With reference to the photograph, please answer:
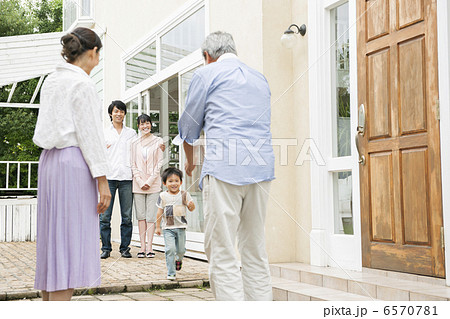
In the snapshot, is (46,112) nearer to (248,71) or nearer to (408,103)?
(248,71)

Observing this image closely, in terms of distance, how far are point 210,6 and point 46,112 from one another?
3.28m

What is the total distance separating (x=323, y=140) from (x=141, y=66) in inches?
142

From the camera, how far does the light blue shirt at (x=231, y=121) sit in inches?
90.8

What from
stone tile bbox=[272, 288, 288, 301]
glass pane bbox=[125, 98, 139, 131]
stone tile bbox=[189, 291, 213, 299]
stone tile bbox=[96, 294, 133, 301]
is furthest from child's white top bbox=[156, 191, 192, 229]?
glass pane bbox=[125, 98, 139, 131]

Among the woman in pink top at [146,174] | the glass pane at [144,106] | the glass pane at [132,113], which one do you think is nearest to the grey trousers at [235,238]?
the woman in pink top at [146,174]

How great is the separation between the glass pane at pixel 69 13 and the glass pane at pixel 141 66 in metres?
3.67

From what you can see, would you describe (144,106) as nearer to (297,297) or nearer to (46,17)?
(297,297)

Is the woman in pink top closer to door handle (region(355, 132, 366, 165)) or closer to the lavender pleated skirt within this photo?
door handle (region(355, 132, 366, 165))

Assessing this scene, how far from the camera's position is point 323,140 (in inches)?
156

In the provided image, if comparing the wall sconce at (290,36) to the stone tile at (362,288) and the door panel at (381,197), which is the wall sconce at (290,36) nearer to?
the door panel at (381,197)

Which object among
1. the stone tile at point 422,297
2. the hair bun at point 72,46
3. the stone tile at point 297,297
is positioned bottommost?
the stone tile at point 297,297

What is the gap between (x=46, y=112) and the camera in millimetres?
2090

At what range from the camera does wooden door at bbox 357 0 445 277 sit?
300cm

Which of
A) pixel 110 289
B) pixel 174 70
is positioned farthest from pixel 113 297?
pixel 174 70
